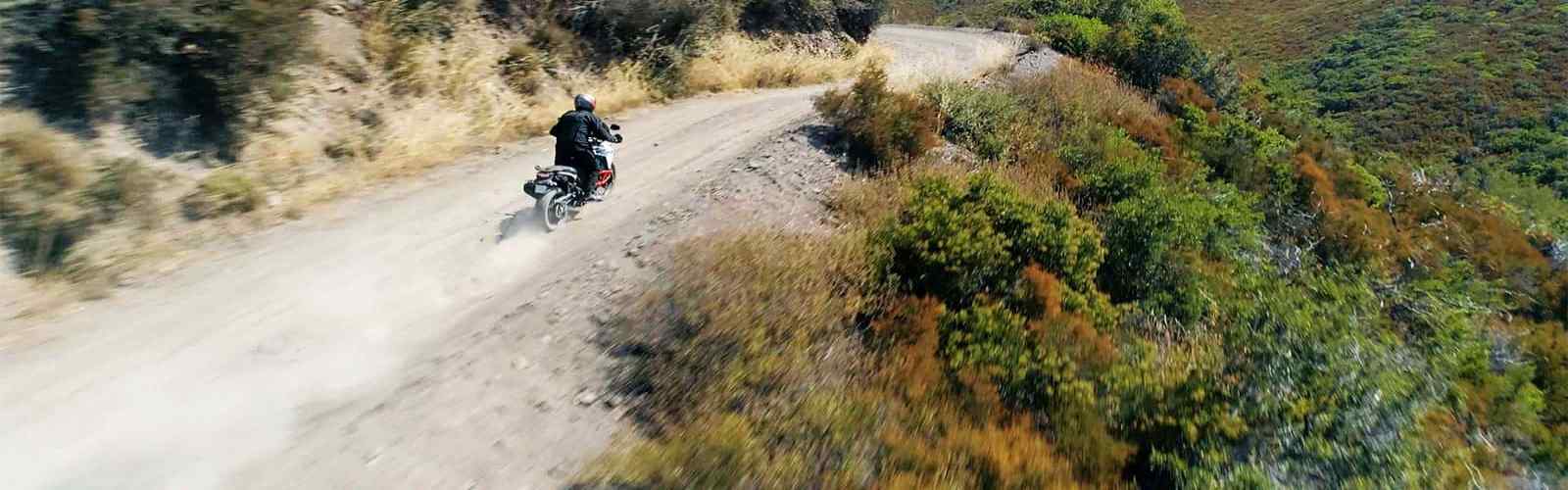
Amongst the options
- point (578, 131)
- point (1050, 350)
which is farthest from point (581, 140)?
point (1050, 350)

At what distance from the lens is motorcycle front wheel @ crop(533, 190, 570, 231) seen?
8.02 metres

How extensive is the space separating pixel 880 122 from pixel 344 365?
7173 millimetres

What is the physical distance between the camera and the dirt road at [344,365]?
4.39 meters

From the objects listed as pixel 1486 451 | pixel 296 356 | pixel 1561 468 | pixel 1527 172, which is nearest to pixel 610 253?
pixel 296 356

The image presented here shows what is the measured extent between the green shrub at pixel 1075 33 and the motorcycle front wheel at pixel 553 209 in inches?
814

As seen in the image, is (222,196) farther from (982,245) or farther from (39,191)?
(982,245)

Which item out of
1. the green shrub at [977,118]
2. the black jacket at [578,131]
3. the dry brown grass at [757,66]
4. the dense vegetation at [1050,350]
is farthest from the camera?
the dry brown grass at [757,66]

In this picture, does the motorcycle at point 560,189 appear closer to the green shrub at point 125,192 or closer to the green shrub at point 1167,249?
the green shrub at point 125,192

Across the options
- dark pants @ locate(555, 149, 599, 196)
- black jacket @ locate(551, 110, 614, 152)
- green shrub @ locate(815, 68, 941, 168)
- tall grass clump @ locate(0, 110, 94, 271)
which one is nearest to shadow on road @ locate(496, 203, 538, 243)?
dark pants @ locate(555, 149, 599, 196)

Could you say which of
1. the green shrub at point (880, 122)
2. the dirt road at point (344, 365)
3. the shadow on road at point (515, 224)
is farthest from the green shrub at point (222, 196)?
the green shrub at point (880, 122)

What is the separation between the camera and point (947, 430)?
4.91 meters

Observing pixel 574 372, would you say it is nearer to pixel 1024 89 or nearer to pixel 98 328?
pixel 98 328

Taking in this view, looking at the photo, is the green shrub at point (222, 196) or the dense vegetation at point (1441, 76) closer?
the green shrub at point (222, 196)

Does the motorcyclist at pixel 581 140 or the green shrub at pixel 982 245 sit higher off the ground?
the motorcyclist at pixel 581 140
